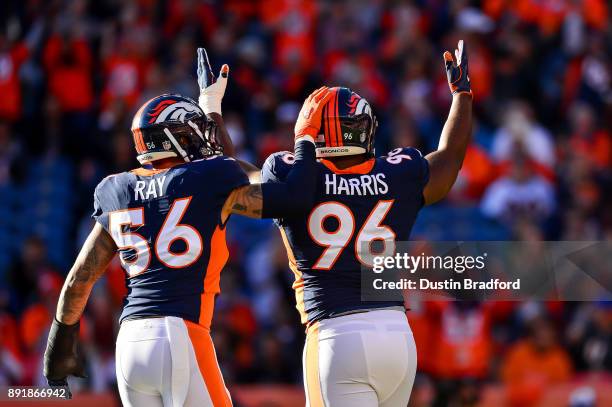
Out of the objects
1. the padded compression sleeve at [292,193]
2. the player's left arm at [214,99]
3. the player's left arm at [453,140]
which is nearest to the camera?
the padded compression sleeve at [292,193]

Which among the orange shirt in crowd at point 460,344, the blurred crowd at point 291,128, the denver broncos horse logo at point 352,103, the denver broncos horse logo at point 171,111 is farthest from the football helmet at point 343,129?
the orange shirt in crowd at point 460,344

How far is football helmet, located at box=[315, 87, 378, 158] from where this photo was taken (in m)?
5.97

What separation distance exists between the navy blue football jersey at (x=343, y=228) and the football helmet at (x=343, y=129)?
80 mm

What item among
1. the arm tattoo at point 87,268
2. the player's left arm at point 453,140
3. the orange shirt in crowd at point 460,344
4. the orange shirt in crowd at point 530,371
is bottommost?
the orange shirt in crowd at point 530,371

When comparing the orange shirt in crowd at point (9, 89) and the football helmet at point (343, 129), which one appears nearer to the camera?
the football helmet at point (343, 129)

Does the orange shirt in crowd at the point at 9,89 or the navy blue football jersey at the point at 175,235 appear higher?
the orange shirt in crowd at the point at 9,89

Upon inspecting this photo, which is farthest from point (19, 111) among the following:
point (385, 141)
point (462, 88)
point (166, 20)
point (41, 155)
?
point (462, 88)

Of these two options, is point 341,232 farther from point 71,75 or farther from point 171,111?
point 71,75

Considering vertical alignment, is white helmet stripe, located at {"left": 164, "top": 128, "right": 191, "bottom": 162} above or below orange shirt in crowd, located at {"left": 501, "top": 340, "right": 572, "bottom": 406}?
above

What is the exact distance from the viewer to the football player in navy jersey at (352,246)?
5656 millimetres

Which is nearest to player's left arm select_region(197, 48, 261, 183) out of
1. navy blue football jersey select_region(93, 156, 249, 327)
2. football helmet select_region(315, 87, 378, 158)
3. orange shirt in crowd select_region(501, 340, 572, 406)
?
football helmet select_region(315, 87, 378, 158)

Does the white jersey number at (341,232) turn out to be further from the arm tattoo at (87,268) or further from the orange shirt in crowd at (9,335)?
the orange shirt in crowd at (9,335)

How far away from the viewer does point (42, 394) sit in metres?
6.93

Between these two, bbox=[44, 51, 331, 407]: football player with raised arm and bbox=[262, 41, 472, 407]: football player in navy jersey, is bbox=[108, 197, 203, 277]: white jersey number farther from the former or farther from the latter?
bbox=[262, 41, 472, 407]: football player in navy jersey
